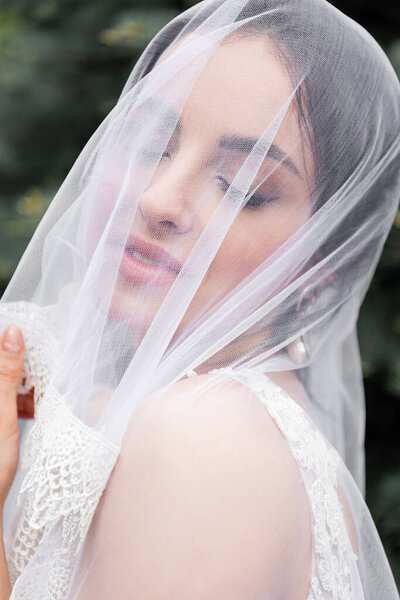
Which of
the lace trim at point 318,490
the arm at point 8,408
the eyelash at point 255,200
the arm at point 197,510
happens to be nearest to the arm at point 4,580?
the arm at point 8,408

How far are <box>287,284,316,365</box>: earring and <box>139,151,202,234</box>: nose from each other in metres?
0.27

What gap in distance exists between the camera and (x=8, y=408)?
1163mm

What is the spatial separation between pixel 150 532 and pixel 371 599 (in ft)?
1.96

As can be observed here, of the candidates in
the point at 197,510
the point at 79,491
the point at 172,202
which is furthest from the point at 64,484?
the point at 172,202

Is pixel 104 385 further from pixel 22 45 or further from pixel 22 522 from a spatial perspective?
pixel 22 45

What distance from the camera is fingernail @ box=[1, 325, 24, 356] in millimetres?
1225

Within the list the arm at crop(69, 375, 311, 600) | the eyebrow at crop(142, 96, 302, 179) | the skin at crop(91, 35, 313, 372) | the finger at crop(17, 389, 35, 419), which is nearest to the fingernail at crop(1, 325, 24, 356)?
the finger at crop(17, 389, 35, 419)

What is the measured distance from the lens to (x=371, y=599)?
1258 millimetres

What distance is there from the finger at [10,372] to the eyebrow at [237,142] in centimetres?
48

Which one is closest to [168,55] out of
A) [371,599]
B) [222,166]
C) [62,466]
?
[222,166]

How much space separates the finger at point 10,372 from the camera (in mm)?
1157

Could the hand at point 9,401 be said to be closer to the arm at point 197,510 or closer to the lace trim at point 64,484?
the lace trim at point 64,484

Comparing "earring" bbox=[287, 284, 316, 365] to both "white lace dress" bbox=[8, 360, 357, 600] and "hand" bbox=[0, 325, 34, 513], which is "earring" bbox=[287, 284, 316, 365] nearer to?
"white lace dress" bbox=[8, 360, 357, 600]

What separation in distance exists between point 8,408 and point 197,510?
45 cm
